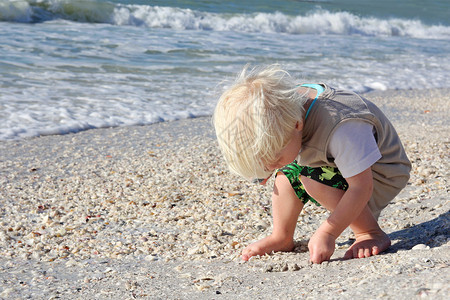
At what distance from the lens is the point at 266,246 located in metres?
2.30

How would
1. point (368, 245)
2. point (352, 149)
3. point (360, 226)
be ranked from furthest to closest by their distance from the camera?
1. point (360, 226)
2. point (368, 245)
3. point (352, 149)

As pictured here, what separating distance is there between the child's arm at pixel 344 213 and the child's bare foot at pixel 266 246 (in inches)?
10.8

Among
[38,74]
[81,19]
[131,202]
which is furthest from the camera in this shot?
[81,19]

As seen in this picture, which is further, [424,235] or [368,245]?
[424,235]

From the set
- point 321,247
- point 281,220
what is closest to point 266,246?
point 281,220

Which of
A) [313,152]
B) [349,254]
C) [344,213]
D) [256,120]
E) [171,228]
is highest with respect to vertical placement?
[256,120]

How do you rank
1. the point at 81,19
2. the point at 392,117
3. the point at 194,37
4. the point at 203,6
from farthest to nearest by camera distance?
1. the point at 203,6
2. the point at 81,19
3. the point at 194,37
4. the point at 392,117

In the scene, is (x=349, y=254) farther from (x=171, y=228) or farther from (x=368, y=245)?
(x=171, y=228)

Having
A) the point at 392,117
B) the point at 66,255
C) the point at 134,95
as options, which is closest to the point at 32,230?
the point at 66,255

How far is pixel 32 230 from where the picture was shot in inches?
102

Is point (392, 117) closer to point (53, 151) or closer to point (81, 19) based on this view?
point (53, 151)

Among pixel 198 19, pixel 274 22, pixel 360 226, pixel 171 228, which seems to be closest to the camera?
pixel 360 226

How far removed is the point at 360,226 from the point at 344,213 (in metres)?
0.27

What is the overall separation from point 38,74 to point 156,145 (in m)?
2.68
